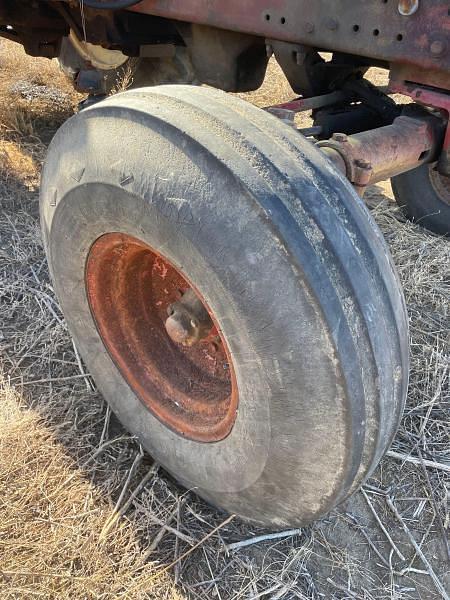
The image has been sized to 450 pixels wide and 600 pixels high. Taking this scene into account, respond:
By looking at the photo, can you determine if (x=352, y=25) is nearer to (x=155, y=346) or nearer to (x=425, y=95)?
(x=425, y=95)

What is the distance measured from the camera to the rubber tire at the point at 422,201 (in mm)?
3365

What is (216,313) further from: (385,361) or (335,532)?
(335,532)

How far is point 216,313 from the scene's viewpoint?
1467 millimetres

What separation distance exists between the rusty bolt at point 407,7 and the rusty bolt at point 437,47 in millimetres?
119

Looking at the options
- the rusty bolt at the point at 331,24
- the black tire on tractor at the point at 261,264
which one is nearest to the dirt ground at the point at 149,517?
the black tire on tractor at the point at 261,264

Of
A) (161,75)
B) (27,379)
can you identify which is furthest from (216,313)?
(161,75)

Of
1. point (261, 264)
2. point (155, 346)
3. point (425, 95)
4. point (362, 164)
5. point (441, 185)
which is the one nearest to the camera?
point (261, 264)

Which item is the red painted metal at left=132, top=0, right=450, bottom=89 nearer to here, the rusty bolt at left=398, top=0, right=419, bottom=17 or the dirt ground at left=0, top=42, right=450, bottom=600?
the rusty bolt at left=398, top=0, right=419, bottom=17

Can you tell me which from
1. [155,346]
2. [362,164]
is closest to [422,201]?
[362,164]

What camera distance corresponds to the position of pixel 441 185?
332 cm

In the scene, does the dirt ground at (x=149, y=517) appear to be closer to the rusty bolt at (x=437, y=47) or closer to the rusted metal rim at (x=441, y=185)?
the rusted metal rim at (x=441, y=185)

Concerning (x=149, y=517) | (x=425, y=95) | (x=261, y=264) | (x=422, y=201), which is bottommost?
(x=149, y=517)

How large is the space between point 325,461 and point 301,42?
1.53 meters

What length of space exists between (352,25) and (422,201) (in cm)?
155
